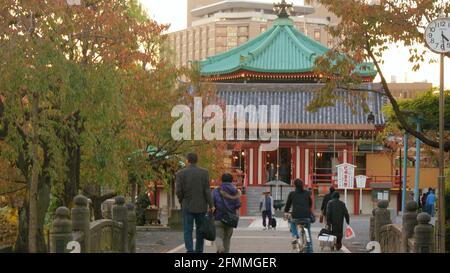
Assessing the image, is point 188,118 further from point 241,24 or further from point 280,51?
Result: point 241,24

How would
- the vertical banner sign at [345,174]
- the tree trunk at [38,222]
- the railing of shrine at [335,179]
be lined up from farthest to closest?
the railing of shrine at [335,179] < the vertical banner sign at [345,174] < the tree trunk at [38,222]

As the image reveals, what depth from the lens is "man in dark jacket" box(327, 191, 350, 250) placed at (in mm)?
20859

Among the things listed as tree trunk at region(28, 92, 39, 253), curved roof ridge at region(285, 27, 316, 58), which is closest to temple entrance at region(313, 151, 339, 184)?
curved roof ridge at region(285, 27, 316, 58)

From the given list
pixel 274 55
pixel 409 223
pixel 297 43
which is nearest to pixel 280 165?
pixel 274 55

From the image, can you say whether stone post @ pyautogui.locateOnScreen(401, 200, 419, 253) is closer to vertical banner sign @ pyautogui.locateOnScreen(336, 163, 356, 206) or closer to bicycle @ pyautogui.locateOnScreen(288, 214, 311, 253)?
bicycle @ pyautogui.locateOnScreen(288, 214, 311, 253)

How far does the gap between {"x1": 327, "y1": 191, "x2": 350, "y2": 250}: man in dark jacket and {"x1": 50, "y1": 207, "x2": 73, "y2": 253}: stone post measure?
28.4ft

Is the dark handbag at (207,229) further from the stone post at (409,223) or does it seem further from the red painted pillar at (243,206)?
the red painted pillar at (243,206)

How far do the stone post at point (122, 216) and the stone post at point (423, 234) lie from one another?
6.94 meters

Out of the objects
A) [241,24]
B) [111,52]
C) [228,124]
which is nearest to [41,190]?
[111,52]

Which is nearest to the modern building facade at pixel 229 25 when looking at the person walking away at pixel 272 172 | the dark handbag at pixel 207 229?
the person walking away at pixel 272 172

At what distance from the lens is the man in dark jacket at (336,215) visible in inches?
821

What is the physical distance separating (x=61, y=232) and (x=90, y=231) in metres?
1.86

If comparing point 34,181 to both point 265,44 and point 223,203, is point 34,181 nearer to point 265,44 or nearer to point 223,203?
point 223,203

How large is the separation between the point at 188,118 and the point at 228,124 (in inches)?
767
